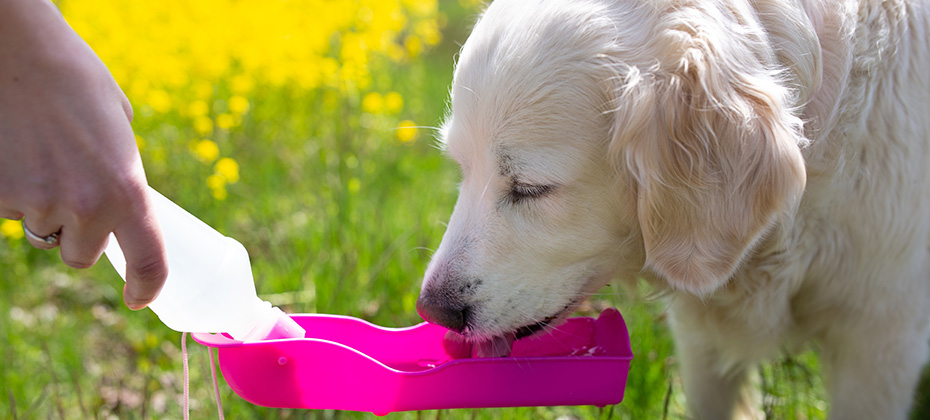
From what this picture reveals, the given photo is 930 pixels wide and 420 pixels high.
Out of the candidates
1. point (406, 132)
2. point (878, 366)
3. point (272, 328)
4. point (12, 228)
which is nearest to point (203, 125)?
point (12, 228)

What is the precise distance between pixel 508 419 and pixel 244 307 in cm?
106

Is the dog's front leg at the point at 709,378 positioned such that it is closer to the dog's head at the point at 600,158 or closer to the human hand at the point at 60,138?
the dog's head at the point at 600,158

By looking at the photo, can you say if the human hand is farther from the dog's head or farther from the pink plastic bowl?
the dog's head

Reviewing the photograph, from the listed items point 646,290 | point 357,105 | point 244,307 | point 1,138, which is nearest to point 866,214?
point 646,290

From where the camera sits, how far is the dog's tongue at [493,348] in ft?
6.21

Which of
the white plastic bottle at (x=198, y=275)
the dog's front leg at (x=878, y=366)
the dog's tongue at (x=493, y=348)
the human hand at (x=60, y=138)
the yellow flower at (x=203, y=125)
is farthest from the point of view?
the yellow flower at (x=203, y=125)

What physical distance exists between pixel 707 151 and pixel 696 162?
37mm

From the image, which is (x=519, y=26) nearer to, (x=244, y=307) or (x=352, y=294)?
(x=244, y=307)

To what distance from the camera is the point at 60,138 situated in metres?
1.13

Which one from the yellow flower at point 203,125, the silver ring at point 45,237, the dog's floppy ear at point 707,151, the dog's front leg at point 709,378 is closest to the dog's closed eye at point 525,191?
the dog's floppy ear at point 707,151

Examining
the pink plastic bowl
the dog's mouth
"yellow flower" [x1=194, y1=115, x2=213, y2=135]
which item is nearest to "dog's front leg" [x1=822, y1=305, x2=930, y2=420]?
the pink plastic bowl

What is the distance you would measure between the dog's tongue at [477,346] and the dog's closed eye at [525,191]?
0.39 m

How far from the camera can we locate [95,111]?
1.16 metres

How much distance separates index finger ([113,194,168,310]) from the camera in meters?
1.22
